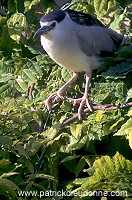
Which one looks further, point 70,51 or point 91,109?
point 70,51

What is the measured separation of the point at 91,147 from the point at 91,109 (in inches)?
9.1

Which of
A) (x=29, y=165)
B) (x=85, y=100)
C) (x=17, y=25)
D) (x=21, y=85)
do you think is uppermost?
(x=17, y=25)

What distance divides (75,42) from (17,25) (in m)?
0.58

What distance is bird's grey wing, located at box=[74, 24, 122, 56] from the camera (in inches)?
111

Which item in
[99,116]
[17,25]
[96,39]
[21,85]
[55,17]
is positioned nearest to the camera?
[99,116]

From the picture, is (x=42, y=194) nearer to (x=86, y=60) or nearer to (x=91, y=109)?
(x=91, y=109)

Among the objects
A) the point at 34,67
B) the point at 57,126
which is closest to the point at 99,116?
the point at 57,126

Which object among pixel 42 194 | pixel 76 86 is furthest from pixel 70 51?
pixel 42 194

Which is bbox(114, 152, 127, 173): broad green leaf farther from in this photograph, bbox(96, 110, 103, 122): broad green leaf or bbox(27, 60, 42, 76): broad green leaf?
bbox(27, 60, 42, 76): broad green leaf

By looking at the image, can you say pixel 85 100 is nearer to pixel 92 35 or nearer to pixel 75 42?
pixel 75 42

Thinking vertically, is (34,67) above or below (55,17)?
below

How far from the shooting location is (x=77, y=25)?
9.33 feet

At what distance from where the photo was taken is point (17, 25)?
3.12 meters

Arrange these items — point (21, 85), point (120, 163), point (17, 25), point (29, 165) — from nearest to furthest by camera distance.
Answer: point (120, 163)
point (29, 165)
point (21, 85)
point (17, 25)
